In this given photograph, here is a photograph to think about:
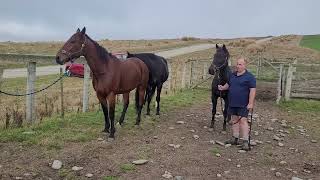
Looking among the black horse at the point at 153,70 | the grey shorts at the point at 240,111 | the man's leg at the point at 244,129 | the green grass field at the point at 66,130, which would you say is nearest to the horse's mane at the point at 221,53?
the grey shorts at the point at 240,111

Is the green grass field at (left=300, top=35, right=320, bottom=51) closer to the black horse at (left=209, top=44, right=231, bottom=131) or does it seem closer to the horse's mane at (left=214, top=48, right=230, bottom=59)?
the black horse at (left=209, top=44, right=231, bottom=131)

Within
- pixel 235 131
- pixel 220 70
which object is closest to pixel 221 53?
pixel 220 70

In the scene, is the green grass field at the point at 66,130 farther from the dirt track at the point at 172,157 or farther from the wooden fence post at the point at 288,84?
the wooden fence post at the point at 288,84

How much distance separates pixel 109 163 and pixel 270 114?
7666 mm

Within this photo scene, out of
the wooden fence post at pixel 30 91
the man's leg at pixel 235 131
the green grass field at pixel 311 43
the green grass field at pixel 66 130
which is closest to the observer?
the green grass field at pixel 66 130

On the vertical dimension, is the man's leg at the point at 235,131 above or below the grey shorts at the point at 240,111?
below

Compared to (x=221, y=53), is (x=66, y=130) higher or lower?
lower

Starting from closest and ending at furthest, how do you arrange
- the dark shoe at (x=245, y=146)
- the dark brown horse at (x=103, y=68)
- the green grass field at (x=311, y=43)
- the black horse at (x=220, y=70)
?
the dark brown horse at (x=103, y=68) → the dark shoe at (x=245, y=146) → the black horse at (x=220, y=70) → the green grass field at (x=311, y=43)

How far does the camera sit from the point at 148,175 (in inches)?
276

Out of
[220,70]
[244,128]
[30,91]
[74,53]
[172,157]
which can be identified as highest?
[74,53]

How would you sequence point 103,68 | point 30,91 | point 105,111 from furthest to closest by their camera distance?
point 30,91
point 105,111
point 103,68

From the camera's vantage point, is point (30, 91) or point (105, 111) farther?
point (30, 91)

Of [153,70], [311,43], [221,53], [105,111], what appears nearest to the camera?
[105,111]

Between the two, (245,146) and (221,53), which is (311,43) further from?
(245,146)
